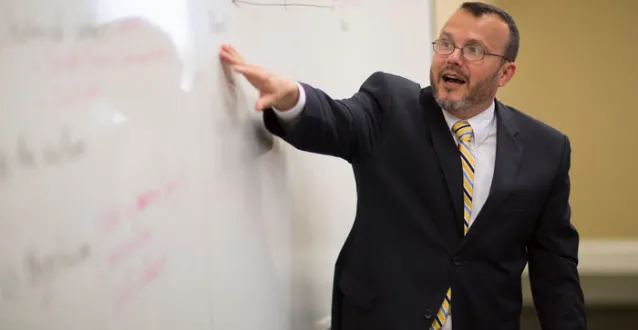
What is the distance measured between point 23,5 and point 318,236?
649mm

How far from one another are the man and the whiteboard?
12 cm

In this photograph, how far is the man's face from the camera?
1076 mm

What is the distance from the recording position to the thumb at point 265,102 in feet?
2.84

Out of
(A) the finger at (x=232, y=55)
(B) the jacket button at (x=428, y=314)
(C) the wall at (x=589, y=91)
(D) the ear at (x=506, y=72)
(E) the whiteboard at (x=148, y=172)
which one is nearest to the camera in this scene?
(E) the whiteboard at (x=148, y=172)

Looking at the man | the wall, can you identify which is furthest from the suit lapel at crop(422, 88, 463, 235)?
the wall

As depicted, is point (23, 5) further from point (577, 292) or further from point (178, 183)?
point (577, 292)

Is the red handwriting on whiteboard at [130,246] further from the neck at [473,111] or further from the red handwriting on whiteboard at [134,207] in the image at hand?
the neck at [473,111]

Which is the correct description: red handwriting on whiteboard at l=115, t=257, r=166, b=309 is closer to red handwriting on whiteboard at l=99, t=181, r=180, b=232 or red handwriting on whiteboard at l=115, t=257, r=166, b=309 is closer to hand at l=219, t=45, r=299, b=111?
red handwriting on whiteboard at l=99, t=181, r=180, b=232

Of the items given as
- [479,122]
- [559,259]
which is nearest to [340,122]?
[479,122]

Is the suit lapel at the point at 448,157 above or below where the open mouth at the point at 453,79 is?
below

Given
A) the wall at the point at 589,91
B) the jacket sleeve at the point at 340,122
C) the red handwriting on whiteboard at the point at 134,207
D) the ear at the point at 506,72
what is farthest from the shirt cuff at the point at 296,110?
the wall at the point at 589,91

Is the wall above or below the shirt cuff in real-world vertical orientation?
below

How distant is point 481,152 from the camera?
43.6 inches

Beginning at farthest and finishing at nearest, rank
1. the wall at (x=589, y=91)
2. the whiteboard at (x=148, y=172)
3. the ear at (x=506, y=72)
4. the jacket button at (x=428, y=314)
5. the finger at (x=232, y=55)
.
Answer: the wall at (x=589, y=91) → the ear at (x=506, y=72) → the jacket button at (x=428, y=314) → the finger at (x=232, y=55) → the whiteboard at (x=148, y=172)
